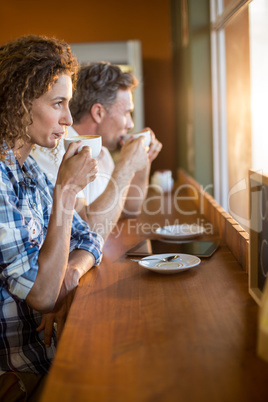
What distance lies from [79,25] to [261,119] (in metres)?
2.81

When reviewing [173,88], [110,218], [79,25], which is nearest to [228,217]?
[110,218]

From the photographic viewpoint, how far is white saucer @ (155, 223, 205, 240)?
166 cm

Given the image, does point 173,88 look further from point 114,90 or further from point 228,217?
point 228,217

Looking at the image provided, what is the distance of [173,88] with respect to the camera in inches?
166

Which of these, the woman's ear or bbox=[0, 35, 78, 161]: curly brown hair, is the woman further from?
the woman's ear

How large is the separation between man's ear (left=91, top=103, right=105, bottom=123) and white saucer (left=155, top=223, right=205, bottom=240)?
2.31 feet

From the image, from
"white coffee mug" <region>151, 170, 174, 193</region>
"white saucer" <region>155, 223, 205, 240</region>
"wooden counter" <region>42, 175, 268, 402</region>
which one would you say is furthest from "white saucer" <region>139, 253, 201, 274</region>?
"white coffee mug" <region>151, 170, 174, 193</region>

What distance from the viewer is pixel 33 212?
1.36 m

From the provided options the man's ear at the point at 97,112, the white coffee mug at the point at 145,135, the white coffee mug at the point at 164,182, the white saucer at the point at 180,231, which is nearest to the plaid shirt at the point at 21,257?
the white saucer at the point at 180,231

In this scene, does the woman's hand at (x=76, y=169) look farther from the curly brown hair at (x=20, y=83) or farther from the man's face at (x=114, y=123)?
the man's face at (x=114, y=123)

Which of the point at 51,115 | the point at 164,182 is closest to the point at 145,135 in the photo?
the point at 51,115

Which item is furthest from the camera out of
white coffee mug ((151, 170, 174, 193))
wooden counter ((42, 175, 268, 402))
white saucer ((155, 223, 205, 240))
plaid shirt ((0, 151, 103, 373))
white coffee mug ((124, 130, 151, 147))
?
white coffee mug ((151, 170, 174, 193))

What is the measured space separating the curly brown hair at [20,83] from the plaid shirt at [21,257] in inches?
2.6

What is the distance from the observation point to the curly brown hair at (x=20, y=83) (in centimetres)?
127
